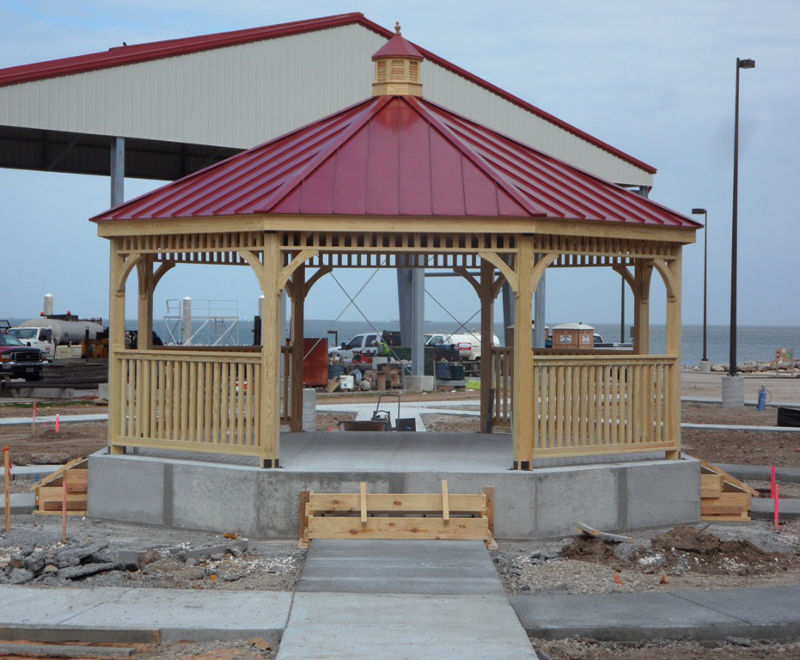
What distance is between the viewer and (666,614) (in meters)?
8.74

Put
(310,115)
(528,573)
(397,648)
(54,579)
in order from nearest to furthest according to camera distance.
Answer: (397,648), (54,579), (528,573), (310,115)

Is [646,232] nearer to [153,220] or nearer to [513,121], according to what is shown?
[153,220]

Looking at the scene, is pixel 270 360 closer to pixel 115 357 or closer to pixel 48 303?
pixel 115 357

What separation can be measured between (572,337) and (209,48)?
2455 cm

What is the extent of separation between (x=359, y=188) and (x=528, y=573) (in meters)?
4.76

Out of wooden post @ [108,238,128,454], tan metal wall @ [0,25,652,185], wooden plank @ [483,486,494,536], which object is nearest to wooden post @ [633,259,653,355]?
wooden plank @ [483,486,494,536]

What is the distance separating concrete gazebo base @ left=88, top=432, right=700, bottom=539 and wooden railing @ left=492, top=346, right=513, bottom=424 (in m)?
2.63

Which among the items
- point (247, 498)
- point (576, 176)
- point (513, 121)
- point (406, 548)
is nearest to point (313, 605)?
point (406, 548)

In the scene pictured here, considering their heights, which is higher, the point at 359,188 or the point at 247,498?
the point at 359,188

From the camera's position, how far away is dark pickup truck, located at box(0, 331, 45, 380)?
37.0 meters

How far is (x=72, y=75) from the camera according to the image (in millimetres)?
27422

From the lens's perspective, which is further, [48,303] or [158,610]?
[48,303]

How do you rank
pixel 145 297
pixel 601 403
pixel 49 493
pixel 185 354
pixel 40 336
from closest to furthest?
pixel 601 403, pixel 185 354, pixel 49 493, pixel 145 297, pixel 40 336

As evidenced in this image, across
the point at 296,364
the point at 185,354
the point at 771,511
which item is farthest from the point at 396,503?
the point at 296,364
